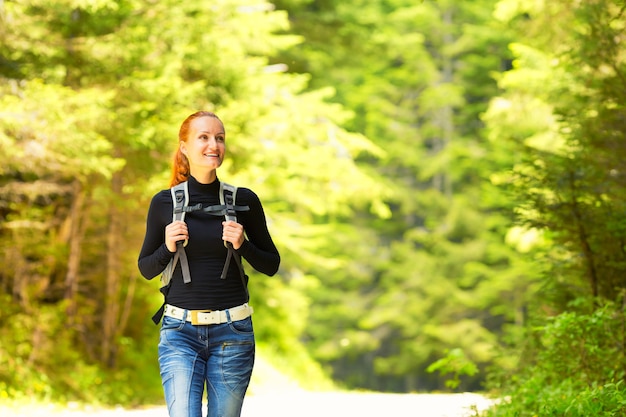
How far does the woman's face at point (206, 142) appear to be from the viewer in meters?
4.51

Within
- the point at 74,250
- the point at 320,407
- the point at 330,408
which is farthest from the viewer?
the point at 74,250

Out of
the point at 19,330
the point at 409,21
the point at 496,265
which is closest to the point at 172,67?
the point at 19,330

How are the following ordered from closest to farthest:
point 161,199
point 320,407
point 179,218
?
point 179,218 → point 161,199 → point 320,407

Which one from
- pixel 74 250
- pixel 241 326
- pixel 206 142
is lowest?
pixel 74 250

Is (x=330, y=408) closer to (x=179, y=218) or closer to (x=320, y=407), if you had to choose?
(x=320, y=407)

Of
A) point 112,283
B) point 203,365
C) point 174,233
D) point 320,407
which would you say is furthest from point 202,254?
point 112,283

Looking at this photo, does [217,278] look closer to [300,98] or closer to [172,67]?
[172,67]

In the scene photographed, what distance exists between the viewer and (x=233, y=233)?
4.36m

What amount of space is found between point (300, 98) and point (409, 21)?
24.0m

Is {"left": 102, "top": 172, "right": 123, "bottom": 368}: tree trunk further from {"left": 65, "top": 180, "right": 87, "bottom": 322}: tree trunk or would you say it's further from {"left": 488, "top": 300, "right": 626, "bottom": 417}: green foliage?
{"left": 488, "top": 300, "right": 626, "bottom": 417}: green foliage

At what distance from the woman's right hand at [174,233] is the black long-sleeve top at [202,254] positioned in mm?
53

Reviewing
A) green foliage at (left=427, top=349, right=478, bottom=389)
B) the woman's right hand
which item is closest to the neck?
the woman's right hand

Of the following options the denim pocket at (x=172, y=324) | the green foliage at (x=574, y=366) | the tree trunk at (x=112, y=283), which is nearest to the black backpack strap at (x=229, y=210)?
the denim pocket at (x=172, y=324)

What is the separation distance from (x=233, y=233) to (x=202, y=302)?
32cm
